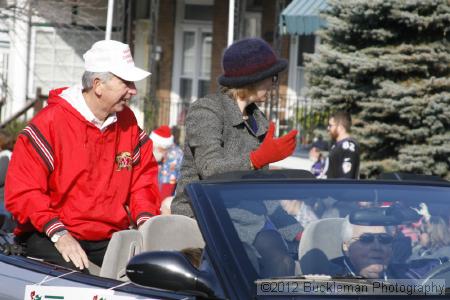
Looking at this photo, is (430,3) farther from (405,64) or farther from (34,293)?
(34,293)

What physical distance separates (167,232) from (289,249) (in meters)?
0.91

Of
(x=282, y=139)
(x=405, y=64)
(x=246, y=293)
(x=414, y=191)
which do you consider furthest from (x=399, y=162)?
(x=246, y=293)

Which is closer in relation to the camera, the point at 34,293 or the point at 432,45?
the point at 34,293

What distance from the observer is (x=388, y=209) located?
13.6 ft

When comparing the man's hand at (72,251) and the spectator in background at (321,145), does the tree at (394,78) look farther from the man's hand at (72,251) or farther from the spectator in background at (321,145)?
the man's hand at (72,251)

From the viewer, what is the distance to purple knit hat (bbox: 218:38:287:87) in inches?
213

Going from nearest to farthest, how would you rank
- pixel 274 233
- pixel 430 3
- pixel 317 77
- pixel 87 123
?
pixel 274 233, pixel 87 123, pixel 430 3, pixel 317 77

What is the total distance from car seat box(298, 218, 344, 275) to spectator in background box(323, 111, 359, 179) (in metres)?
6.02

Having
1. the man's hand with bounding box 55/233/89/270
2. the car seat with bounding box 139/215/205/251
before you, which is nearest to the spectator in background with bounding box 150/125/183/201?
the man's hand with bounding box 55/233/89/270

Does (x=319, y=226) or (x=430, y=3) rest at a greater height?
(x=430, y=3)

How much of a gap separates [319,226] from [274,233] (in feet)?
0.63

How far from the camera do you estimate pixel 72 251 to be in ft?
15.9

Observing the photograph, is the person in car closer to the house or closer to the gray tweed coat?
the gray tweed coat

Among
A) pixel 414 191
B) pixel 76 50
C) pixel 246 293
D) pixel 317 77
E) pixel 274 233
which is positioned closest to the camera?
pixel 246 293
